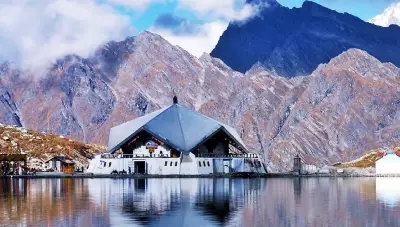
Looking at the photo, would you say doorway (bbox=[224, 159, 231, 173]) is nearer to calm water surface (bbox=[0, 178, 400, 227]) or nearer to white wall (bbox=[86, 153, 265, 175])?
white wall (bbox=[86, 153, 265, 175])

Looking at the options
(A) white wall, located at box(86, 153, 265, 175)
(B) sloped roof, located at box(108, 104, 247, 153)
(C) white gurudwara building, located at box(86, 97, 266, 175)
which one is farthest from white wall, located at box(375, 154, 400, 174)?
(A) white wall, located at box(86, 153, 265, 175)

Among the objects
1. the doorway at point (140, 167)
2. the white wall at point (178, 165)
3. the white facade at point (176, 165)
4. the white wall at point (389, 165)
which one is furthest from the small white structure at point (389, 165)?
the doorway at point (140, 167)

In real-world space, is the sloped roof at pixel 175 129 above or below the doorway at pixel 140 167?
above

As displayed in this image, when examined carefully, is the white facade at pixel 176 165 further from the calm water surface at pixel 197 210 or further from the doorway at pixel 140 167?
the calm water surface at pixel 197 210

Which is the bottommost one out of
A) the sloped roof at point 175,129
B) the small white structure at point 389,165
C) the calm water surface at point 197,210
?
the small white structure at point 389,165

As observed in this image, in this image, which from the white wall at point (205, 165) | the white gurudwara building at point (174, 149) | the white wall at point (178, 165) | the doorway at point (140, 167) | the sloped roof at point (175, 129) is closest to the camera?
the white wall at point (205, 165)

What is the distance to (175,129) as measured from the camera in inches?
5182

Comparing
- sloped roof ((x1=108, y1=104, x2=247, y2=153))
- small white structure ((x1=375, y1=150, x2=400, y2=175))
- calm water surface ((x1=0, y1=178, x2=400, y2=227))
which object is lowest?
small white structure ((x1=375, y1=150, x2=400, y2=175))

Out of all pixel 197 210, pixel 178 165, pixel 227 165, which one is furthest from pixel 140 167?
pixel 197 210

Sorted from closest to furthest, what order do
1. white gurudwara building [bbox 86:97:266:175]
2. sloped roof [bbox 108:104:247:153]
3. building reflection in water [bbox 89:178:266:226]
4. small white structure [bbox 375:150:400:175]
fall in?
1. building reflection in water [bbox 89:178:266:226]
2. white gurudwara building [bbox 86:97:266:175]
3. sloped roof [bbox 108:104:247:153]
4. small white structure [bbox 375:150:400:175]

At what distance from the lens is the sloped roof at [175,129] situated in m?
127

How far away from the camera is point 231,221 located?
39.2 meters

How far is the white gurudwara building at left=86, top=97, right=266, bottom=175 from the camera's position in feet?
397

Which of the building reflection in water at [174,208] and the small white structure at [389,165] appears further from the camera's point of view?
the small white structure at [389,165]
